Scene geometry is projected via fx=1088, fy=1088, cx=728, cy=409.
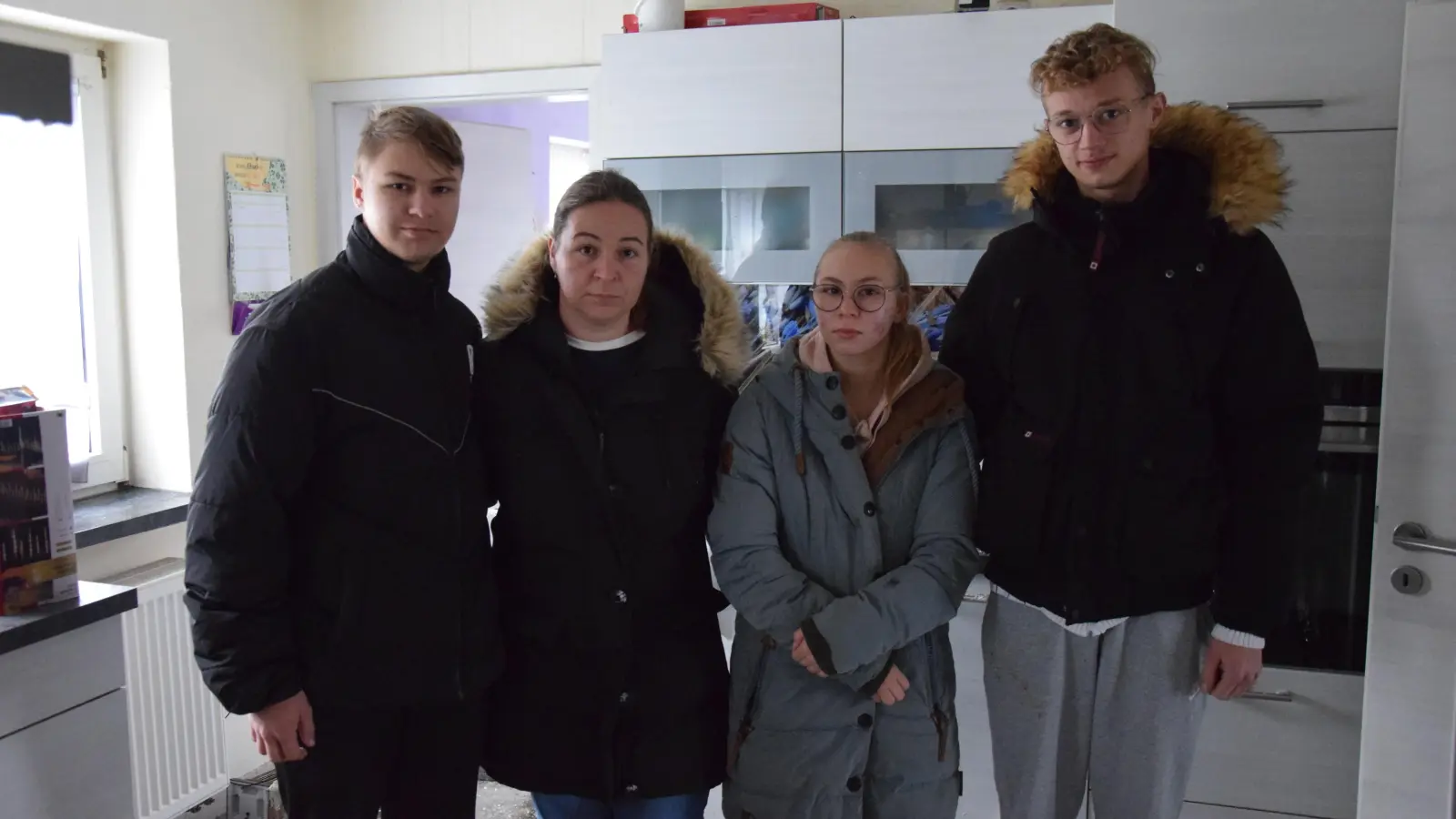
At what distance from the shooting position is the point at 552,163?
4785 millimetres

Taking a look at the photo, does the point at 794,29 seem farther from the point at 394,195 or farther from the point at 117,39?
the point at 117,39

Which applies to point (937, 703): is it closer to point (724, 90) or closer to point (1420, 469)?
point (1420, 469)

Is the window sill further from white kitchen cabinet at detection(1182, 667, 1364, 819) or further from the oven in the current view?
the oven

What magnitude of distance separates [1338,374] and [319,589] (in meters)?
1.82

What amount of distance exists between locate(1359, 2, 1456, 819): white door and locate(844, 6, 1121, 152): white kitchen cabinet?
0.84 m

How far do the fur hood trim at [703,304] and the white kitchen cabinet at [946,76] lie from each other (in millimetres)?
1029

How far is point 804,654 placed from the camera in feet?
4.92

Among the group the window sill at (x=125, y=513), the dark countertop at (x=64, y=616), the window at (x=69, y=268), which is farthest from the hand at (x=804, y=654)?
the window at (x=69, y=268)

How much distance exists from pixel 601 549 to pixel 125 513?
5.85 ft

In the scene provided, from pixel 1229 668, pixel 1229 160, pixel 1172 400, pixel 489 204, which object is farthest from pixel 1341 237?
pixel 489 204

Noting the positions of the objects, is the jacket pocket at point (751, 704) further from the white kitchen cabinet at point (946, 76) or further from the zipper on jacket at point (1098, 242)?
the white kitchen cabinet at point (946, 76)

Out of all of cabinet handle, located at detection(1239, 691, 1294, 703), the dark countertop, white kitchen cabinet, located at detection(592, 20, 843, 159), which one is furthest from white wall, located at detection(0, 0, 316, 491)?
cabinet handle, located at detection(1239, 691, 1294, 703)

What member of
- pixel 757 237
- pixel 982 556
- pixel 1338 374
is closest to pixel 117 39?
pixel 757 237

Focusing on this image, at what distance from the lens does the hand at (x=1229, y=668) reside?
1467mm
